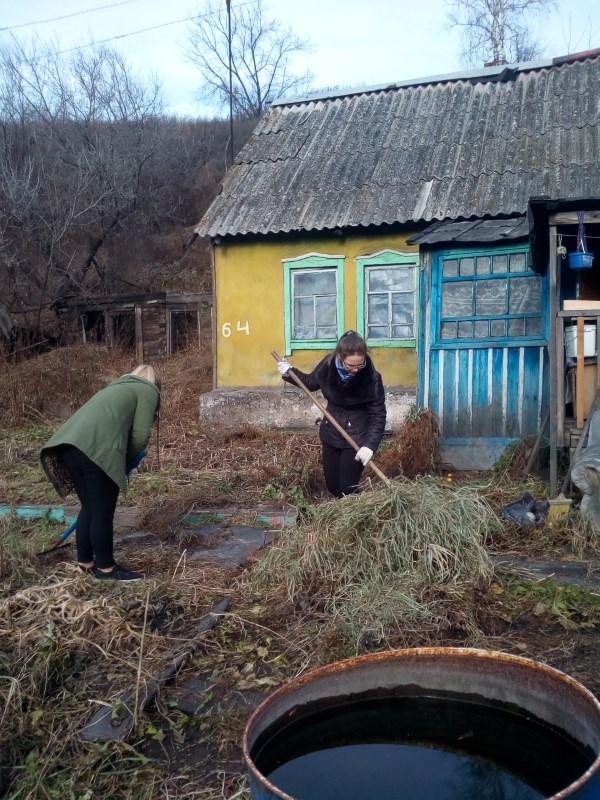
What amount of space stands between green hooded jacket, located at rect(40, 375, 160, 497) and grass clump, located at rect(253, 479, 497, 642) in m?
1.16

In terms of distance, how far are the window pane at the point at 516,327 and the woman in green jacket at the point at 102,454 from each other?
16.1 feet

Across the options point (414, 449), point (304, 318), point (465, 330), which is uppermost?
point (304, 318)

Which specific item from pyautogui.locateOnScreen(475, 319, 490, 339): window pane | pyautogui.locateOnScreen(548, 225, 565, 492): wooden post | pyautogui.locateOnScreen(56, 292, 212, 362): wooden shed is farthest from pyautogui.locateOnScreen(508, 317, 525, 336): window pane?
pyautogui.locateOnScreen(56, 292, 212, 362): wooden shed

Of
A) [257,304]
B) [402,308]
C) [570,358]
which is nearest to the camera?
[570,358]

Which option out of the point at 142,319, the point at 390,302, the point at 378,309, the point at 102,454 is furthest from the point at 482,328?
the point at 142,319

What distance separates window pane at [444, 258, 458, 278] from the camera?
8.29 m

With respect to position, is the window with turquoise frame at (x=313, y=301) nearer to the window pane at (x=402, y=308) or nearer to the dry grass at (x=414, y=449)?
the window pane at (x=402, y=308)

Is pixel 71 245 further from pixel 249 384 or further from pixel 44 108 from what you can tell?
pixel 249 384

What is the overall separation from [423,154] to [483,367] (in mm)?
4264

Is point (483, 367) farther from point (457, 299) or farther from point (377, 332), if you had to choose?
point (377, 332)

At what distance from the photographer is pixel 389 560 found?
4.25m

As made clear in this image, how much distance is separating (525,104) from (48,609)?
1040 centimetres

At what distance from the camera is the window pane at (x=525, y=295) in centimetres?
812

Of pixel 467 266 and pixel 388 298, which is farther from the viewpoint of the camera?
pixel 388 298
